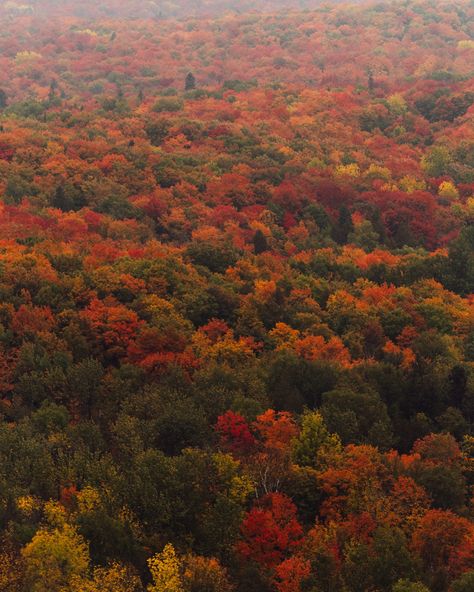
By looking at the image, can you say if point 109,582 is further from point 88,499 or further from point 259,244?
point 259,244

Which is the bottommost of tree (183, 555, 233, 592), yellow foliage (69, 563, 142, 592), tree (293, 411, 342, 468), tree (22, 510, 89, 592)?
tree (293, 411, 342, 468)

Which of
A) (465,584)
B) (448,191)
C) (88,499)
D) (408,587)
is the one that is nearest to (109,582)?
(88,499)

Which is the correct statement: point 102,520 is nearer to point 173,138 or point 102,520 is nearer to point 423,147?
point 173,138

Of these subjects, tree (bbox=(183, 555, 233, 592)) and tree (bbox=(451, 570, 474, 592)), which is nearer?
tree (bbox=(451, 570, 474, 592))

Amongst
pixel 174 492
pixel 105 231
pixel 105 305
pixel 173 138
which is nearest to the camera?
pixel 174 492

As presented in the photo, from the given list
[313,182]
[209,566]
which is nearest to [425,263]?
[313,182]

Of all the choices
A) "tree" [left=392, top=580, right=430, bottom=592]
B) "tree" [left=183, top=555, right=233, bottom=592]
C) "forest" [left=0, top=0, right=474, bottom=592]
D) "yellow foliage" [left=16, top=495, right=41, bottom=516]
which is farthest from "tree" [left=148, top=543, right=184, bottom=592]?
"tree" [left=392, top=580, right=430, bottom=592]

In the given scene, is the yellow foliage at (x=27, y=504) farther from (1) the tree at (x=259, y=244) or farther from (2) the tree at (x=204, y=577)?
(1) the tree at (x=259, y=244)

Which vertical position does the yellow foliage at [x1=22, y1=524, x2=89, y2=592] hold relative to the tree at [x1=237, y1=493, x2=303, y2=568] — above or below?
above

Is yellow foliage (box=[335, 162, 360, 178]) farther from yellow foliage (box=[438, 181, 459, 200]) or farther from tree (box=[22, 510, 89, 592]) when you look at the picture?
tree (box=[22, 510, 89, 592])
